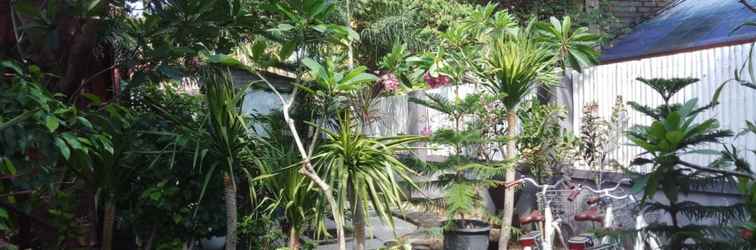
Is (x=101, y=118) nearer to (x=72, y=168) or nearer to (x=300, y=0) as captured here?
(x=72, y=168)

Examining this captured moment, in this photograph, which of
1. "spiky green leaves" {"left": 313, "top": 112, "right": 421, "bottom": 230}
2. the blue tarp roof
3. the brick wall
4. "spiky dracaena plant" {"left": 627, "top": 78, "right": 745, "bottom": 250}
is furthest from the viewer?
the brick wall

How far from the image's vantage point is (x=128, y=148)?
13.9 feet

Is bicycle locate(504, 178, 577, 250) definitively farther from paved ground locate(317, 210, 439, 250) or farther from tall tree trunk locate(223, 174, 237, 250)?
tall tree trunk locate(223, 174, 237, 250)

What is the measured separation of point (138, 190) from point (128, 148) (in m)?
0.41

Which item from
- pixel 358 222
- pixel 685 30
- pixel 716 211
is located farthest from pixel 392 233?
pixel 716 211

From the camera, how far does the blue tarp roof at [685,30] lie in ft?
20.7

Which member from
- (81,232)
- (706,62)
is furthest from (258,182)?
(706,62)

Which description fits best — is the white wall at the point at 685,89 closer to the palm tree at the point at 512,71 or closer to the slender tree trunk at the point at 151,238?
the palm tree at the point at 512,71

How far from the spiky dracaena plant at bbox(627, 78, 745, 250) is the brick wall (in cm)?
714

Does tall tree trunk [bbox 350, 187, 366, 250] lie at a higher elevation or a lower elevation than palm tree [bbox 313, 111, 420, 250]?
lower

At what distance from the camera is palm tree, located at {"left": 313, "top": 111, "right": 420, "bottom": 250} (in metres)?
4.03

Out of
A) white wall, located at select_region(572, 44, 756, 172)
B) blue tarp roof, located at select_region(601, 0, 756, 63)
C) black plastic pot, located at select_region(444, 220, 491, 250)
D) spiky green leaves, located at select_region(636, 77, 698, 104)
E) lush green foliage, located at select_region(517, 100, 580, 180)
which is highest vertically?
blue tarp roof, located at select_region(601, 0, 756, 63)

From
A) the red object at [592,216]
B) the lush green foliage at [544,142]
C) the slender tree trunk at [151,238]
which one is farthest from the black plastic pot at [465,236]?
the slender tree trunk at [151,238]

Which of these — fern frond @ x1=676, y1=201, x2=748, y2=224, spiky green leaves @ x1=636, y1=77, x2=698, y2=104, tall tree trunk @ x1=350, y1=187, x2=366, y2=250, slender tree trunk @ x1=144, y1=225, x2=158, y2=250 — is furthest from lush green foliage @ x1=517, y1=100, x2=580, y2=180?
fern frond @ x1=676, y1=201, x2=748, y2=224
